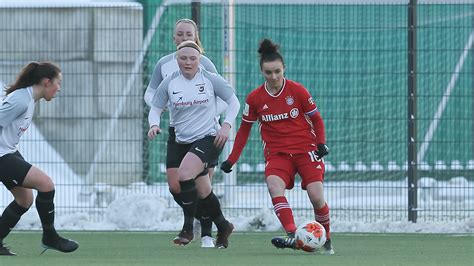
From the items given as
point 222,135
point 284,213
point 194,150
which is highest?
point 222,135

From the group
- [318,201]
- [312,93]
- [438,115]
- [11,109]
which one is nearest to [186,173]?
[318,201]

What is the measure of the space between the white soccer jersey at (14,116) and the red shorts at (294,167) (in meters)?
1.94

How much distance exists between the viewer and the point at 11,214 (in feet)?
36.6

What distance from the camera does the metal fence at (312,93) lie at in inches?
597

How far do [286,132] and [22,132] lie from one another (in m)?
2.06

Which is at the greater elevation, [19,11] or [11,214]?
[19,11]

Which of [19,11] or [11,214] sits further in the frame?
[19,11]

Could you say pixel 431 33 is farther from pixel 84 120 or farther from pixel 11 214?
pixel 11 214

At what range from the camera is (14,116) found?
10.7 metres

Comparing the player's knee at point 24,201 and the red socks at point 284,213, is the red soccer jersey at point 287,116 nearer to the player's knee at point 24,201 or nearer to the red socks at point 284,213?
the red socks at point 284,213

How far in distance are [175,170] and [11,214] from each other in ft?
5.56

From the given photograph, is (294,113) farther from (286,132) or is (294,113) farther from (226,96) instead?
(226,96)

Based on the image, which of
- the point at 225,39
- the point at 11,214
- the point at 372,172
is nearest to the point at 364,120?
the point at 372,172

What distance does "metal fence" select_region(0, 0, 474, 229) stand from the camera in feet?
49.7
